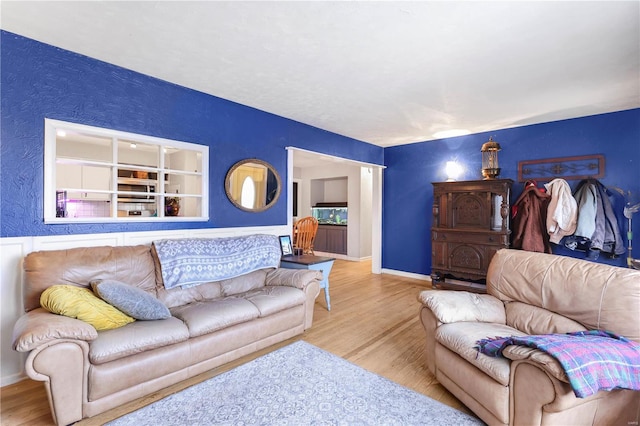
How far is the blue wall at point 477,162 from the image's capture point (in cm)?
355

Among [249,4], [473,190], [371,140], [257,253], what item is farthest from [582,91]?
[257,253]

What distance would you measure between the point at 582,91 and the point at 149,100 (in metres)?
4.34

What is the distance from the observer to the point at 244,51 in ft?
7.61

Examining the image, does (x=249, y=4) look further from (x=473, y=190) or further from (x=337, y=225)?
(x=337, y=225)

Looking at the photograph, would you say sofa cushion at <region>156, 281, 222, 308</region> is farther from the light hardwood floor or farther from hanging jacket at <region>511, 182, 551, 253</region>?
hanging jacket at <region>511, 182, 551, 253</region>

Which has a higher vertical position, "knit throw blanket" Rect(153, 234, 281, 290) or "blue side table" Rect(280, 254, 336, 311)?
"knit throw blanket" Rect(153, 234, 281, 290)

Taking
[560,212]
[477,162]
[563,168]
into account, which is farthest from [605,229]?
[477,162]

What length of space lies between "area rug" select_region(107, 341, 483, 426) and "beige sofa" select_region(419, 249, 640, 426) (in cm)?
30

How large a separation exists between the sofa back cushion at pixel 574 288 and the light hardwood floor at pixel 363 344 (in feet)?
2.90

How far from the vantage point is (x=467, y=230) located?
4324mm

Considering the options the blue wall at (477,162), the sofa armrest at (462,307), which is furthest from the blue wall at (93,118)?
the blue wall at (477,162)

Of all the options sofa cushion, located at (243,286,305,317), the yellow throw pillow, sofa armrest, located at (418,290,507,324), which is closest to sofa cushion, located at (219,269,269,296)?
sofa cushion, located at (243,286,305,317)

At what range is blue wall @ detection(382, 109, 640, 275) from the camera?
11.7 feet

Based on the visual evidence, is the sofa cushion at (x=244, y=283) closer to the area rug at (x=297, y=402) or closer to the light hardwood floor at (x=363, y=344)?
the light hardwood floor at (x=363, y=344)
